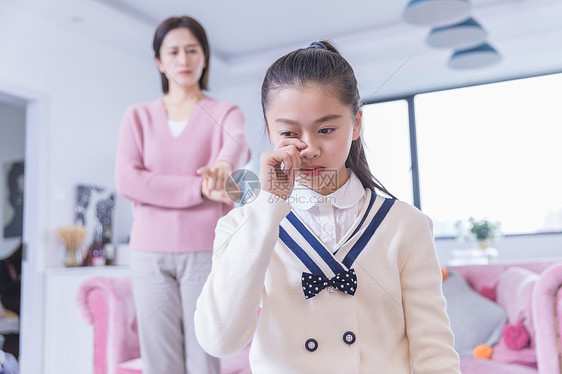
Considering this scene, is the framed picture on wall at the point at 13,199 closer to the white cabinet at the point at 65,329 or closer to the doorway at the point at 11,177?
the doorway at the point at 11,177

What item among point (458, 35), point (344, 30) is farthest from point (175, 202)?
point (344, 30)

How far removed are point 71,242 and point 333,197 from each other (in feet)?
10.1

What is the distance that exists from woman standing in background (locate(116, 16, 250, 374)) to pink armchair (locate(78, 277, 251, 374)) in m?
0.66

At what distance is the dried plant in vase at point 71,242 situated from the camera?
11.5 ft

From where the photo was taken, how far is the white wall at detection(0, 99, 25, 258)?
4848 millimetres

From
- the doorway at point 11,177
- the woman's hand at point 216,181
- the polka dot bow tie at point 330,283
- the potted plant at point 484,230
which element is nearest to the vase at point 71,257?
the doorway at point 11,177

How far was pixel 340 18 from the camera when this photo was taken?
4.22 metres

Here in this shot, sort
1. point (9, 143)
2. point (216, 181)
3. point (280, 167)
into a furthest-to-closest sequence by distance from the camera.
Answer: point (9, 143) < point (216, 181) < point (280, 167)

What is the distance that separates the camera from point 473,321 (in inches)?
81.7

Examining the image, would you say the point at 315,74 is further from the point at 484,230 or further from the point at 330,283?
the point at 484,230

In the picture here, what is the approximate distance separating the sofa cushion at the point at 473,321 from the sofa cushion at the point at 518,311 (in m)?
0.06

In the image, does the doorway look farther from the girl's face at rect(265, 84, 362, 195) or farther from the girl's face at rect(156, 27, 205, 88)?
the girl's face at rect(265, 84, 362, 195)

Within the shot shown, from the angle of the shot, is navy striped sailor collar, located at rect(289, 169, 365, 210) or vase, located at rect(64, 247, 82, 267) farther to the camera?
vase, located at rect(64, 247, 82, 267)

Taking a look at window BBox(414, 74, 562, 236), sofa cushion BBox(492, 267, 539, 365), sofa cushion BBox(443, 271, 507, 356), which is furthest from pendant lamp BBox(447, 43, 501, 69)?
sofa cushion BBox(443, 271, 507, 356)
